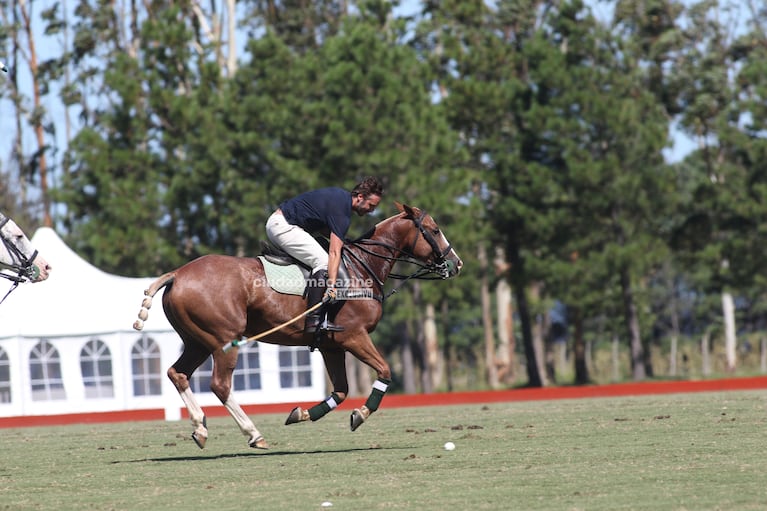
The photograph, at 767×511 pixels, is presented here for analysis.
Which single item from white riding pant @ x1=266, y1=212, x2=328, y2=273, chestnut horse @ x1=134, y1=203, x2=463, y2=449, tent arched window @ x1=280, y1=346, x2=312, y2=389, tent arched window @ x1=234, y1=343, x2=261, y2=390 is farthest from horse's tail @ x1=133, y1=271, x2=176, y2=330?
tent arched window @ x1=280, y1=346, x2=312, y2=389

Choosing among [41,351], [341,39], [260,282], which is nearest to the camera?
[260,282]

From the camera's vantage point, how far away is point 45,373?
25172 millimetres

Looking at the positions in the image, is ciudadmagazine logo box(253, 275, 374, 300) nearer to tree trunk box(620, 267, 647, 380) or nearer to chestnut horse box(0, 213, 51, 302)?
chestnut horse box(0, 213, 51, 302)

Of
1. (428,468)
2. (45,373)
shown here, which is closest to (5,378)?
(45,373)

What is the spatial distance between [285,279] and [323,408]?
1.13 m

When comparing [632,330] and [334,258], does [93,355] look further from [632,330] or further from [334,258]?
[632,330]

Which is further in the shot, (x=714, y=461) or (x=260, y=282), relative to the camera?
(x=260, y=282)

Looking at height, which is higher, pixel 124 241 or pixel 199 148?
pixel 199 148

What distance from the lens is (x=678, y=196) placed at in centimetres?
3597

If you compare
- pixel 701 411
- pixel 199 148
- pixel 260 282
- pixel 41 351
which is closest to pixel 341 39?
pixel 199 148

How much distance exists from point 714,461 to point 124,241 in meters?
28.6

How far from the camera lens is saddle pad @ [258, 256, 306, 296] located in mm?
10781

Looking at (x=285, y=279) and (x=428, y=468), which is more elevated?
(x=285, y=279)

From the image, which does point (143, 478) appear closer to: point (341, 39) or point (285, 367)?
point (285, 367)
